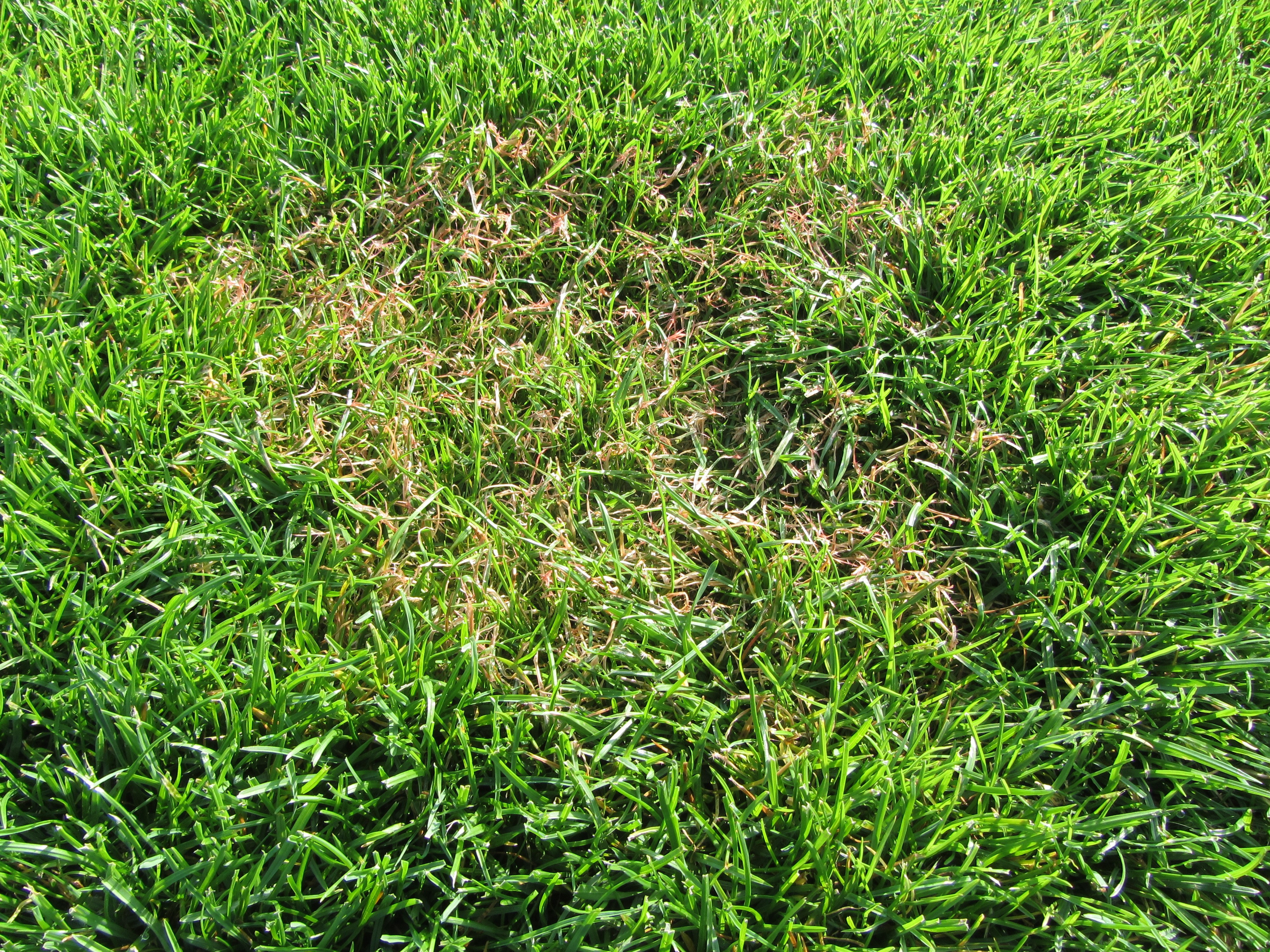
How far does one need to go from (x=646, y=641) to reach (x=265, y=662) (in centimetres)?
70

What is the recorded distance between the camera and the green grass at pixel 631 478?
1.53 metres

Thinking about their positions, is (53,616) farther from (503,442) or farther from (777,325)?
(777,325)

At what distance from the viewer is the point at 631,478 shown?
200 centimetres

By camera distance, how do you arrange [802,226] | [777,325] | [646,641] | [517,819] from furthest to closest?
[802,226] < [777,325] < [646,641] < [517,819]

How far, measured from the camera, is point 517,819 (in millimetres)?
1569

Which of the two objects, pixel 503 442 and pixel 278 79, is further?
pixel 278 79

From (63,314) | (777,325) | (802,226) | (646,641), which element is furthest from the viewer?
(802,226)

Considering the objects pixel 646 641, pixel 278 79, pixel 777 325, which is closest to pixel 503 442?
pixel 646 641

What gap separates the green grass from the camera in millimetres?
1528

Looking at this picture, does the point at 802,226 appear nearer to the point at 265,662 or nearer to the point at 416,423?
the point at 416,423

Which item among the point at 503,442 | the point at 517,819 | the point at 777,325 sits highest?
the point at 777,325

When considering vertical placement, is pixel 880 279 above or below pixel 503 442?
above

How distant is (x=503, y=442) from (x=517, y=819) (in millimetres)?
815

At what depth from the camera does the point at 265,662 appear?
5.25 feet
